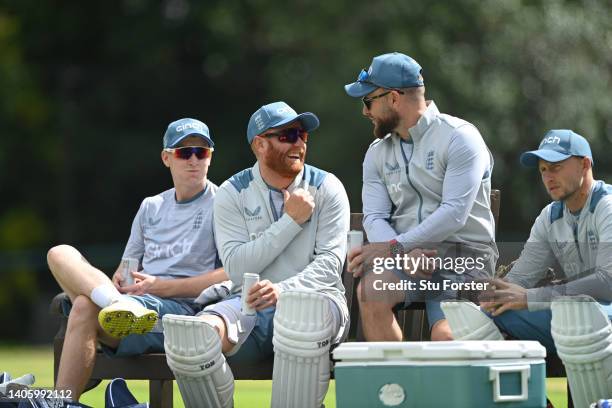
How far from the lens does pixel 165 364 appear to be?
4992 mm

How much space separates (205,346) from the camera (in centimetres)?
462

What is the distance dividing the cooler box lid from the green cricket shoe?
96 cm

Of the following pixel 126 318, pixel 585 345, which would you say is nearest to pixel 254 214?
pixel 126 318

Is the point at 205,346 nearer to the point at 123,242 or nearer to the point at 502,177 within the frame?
the point at 502,177

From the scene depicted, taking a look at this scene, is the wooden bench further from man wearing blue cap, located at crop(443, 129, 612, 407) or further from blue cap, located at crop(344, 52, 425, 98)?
blue cap, located at crop(344, 52, 425, 98)

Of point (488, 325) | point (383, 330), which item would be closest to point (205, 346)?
point (383, 330)

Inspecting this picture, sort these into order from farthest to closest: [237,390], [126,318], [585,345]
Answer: [237,390] < [126,318] < [585,345]

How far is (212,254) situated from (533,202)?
34.2 feet

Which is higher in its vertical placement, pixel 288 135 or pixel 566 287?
pixel 288 135

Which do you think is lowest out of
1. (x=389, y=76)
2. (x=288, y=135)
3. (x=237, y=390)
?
Answer: (x=237, y=390)

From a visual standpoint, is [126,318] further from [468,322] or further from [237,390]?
[237,390]

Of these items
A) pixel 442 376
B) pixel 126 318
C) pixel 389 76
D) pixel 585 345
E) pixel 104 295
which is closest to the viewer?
pixel 442 376

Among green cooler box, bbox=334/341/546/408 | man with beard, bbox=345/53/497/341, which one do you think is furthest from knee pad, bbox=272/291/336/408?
green cooler box, bbox=334/341/546/408

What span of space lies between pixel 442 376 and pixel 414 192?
1302 millimetres
